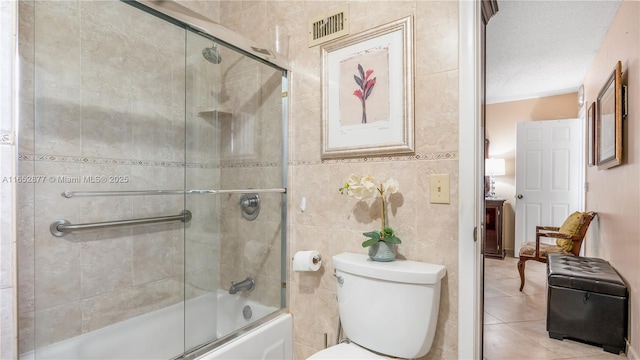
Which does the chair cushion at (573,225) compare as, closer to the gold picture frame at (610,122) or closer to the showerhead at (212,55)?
the gold picture frame at (610,122)

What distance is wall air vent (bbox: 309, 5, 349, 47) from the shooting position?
1619 mm

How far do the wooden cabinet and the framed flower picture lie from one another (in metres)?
3.90

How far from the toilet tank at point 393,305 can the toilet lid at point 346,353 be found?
4cm

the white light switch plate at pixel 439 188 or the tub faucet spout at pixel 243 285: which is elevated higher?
the white light switch plate at pixel 439 188

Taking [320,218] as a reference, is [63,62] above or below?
above

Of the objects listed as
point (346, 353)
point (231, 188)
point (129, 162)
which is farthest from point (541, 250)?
point (129, 162)

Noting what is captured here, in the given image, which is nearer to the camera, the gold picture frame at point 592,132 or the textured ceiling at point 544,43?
the textured ceiling at point 544,43

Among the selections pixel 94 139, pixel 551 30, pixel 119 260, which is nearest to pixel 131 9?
pixel 94 139

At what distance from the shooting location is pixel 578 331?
2.35m

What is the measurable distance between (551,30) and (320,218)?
112 inches

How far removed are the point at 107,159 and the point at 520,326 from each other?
311 centimetres

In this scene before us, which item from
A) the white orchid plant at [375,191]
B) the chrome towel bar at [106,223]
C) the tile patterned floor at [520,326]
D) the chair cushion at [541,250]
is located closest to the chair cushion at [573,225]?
the chair cushion at [541,250]

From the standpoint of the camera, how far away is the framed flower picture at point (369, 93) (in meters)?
1.43

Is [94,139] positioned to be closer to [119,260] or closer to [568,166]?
[119,260]
